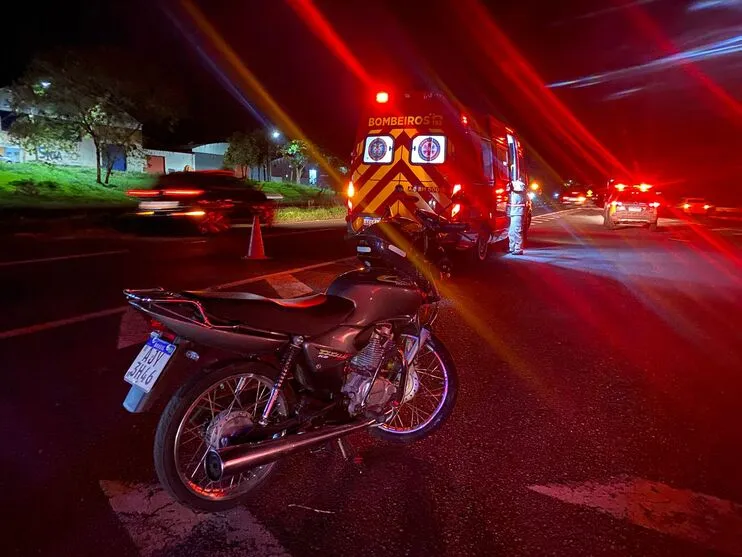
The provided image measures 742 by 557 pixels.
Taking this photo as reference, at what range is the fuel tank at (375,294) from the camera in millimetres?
3354

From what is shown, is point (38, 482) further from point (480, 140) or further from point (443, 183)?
point (480, 140)

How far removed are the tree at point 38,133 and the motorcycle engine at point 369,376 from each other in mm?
35766

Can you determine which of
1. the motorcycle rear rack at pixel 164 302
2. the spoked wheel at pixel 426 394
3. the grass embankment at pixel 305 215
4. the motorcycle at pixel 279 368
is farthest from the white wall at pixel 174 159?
Answer: the motorcycle rear rack at pixel 164 302

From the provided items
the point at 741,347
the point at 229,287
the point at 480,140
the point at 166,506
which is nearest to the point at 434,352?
the point at 166,506

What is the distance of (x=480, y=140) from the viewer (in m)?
11.2

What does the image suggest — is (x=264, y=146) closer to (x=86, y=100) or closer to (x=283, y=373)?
(x=86, y=100)

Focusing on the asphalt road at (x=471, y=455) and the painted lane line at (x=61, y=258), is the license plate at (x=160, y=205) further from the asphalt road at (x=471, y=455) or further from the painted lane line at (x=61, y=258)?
the asphalt road at (x=471, y=455)

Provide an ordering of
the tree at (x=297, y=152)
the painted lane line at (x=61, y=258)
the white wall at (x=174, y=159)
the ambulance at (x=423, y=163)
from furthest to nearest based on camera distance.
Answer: the white wall at (x=174, y=159), the tree at (x=297, y=152), the ambulance at (x=423, y=163), the painted lane line at (x=61, y=258)

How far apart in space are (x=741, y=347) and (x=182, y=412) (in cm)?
604

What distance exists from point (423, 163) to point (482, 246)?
8.26ft

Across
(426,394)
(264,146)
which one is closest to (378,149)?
(426,394)

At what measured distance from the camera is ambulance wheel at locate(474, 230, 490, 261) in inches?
463

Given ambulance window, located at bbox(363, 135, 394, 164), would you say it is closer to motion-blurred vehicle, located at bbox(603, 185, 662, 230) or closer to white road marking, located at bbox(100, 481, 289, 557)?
white road marking, located at bbox(100, 481, 289, 557)

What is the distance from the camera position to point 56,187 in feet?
99.7
